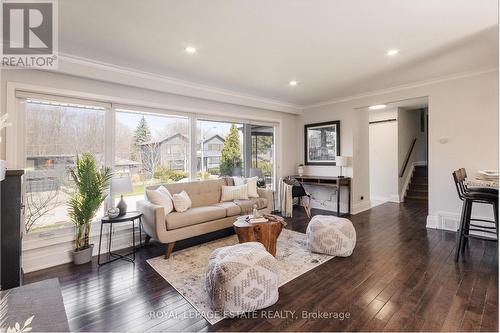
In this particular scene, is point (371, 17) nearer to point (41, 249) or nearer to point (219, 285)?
point (219, 285)

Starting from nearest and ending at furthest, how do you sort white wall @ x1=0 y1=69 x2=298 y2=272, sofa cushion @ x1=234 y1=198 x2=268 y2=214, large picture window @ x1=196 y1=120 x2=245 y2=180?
white wall @ x1=0 y1=69 x2=298 y2=272 < sofa cushion @ x1=234 y1=198 x2=268 y2=214 < large picture window @ x1=196 y1=120 x2=245 y2=180

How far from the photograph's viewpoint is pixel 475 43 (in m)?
2.84

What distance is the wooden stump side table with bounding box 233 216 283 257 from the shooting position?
2861 millimetres

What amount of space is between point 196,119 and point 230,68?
1296 mm

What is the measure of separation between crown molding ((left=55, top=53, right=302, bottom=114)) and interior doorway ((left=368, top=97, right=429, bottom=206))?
3.59m

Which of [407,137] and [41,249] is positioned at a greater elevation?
[407,137]

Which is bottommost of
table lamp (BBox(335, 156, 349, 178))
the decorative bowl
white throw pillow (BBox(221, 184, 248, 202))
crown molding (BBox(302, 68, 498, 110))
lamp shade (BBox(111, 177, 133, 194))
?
the decorative bowl

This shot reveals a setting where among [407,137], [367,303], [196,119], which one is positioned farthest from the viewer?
[407,137]

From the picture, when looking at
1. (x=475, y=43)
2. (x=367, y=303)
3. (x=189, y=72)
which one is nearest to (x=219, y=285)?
(x=367, y=303)

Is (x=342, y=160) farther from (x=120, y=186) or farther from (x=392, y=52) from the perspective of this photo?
(x=120, y=186)

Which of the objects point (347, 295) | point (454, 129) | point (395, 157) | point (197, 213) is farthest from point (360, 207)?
point (197, 213)

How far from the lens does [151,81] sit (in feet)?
12.0

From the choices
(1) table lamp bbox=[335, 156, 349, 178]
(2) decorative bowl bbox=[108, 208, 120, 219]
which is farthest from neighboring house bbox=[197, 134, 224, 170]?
(1) table lamp bbox=[335, 156, 349, 178]

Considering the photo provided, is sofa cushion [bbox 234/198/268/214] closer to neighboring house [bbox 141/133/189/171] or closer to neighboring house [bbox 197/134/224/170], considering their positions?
neighboring house [bbox 197/134/224/170]
